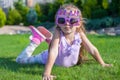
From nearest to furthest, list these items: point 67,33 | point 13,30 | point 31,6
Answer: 1. point 67,33
2. point 13,30
3. point 31,6

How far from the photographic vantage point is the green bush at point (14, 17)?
19891mm

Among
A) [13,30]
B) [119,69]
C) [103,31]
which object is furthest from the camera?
[13,30]

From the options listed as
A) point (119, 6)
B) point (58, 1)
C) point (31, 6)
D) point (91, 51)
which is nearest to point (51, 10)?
point (58, 1)

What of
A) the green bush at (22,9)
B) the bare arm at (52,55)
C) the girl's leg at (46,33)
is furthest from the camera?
the green bush at (22,9)

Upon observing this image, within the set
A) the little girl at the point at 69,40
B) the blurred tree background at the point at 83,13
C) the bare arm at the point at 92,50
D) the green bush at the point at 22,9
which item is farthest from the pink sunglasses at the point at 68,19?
the green bush at the point at 22,9

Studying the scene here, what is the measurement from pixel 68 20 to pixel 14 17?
48.5ft

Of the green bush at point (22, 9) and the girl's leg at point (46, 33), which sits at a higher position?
the girl's leg at point (46, 33)

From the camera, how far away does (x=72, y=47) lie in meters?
5.46

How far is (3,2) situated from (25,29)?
3579 millimetres

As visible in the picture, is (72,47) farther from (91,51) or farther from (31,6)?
(31,6)

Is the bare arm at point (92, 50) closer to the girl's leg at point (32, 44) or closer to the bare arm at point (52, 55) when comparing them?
the bare arm at point (52, 55)

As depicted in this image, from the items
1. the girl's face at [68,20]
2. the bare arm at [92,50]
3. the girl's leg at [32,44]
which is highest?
the girl's face at [68,20]

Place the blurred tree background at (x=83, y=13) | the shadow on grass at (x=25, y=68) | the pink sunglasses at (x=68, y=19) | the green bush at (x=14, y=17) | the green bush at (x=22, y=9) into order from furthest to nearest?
the green bush at (x=22, y=9) → the green bush at (x=14, y=17) → the blurred tree background at (x=83, y=13) → the pink sunglasses at (x=68, y=19) → the shadow on grass at (x=25, y=68)

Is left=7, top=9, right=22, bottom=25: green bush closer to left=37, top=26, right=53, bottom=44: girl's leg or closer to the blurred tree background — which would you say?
the blurred tree background
